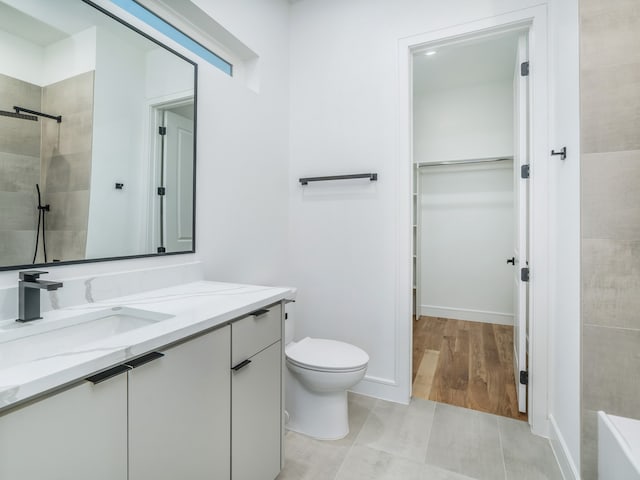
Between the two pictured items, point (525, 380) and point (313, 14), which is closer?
point (525, 380)

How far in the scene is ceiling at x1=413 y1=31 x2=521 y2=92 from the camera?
2967 millimetres

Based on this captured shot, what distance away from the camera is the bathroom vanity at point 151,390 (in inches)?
24.5

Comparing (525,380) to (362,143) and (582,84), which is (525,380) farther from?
(362,143)

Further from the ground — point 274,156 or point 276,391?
point 274,156

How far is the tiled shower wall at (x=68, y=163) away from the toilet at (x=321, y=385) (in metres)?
1.02

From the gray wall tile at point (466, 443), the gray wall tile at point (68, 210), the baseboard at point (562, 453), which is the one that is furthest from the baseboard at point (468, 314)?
the gray wall tile at point (68, 210)

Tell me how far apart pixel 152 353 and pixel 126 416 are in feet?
0.46

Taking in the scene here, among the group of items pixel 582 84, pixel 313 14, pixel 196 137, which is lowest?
pixel 196 137

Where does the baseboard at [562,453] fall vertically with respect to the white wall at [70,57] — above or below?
below

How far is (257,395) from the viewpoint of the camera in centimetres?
123

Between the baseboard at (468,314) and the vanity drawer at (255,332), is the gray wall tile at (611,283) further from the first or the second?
the baseboard at (468,314)

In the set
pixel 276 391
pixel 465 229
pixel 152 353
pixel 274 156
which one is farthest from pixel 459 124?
pixel 152 353

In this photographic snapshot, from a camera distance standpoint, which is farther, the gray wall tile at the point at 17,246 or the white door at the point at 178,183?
the white door at the point at 178,183

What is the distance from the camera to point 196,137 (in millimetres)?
1692
